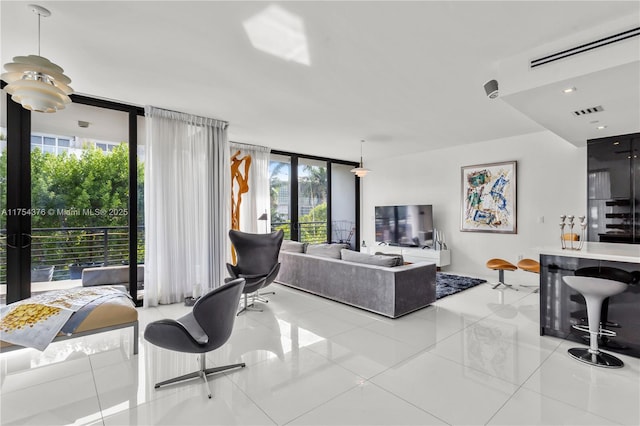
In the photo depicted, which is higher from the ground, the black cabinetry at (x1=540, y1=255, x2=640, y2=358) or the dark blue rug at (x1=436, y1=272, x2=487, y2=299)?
the black cabinetry at (x1=540, y1=255, x2=640, y2=358)

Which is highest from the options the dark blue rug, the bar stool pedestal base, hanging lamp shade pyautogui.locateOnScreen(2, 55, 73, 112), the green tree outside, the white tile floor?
hanging lamp shade pyautogui.locateOnScreen(2, 55, 73, 112)

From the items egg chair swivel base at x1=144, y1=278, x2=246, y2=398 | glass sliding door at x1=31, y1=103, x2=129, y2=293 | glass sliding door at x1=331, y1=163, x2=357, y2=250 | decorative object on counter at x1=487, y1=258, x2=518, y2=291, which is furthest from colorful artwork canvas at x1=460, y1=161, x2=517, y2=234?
glass sliding door at x1=31, y1=103, x2=129, y2=293

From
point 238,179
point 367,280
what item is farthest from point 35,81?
point 238,179

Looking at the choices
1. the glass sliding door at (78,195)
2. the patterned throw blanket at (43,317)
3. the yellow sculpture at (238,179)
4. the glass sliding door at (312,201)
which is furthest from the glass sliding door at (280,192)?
the patterned throw blanket at (43,317)

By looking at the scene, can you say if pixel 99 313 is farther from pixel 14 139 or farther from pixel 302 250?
pixel 302 250

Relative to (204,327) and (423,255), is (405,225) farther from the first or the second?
(204,327)

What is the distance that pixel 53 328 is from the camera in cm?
237

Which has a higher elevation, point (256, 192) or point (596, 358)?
point (256, 192)

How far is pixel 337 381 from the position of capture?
2367 millimetres

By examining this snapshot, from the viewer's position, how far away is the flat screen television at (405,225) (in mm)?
6797

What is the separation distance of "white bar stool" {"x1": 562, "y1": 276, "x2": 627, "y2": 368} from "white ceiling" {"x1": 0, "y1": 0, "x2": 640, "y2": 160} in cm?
170

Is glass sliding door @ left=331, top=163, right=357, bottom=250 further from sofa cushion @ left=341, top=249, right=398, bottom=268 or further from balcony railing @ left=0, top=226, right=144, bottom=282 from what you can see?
balcony railing @ left=0, top=226, right=144, bottom=282

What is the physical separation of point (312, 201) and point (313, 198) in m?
0.08

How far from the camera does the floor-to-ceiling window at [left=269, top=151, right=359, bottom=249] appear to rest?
7.12 m
